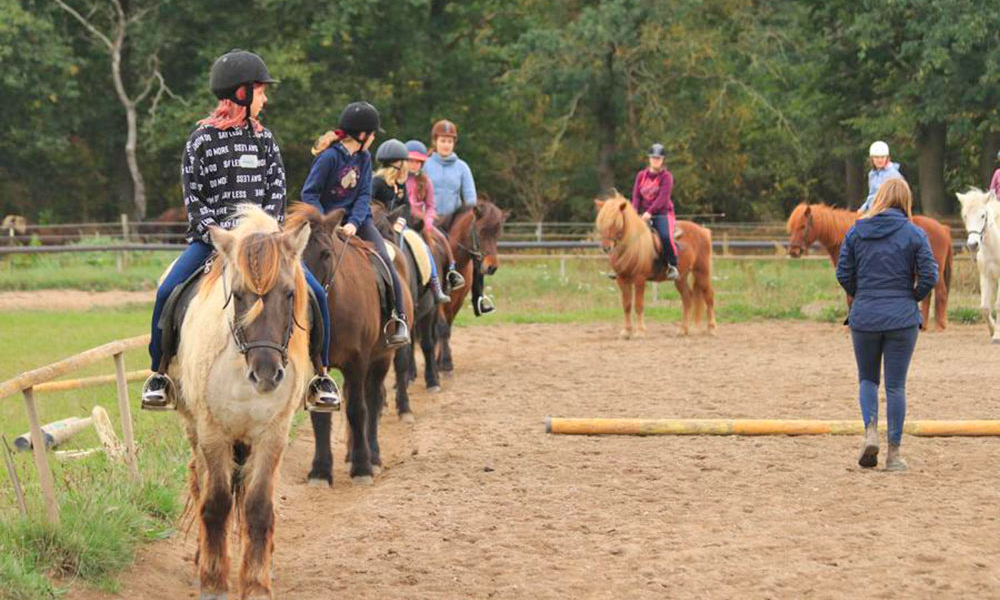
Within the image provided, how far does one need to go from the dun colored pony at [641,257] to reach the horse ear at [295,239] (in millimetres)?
12806

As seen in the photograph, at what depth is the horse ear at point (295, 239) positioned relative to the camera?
20.2 ft

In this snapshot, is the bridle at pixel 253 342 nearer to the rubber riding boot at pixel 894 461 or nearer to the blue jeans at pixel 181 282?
the blue jeans at pixel 181 282

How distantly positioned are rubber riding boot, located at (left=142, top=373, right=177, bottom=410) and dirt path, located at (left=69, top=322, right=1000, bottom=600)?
2.84 feet

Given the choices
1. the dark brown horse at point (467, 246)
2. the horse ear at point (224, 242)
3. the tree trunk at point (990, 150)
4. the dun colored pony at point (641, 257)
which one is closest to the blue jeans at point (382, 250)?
the horse ear at point (224, 242)

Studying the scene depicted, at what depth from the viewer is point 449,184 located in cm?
1541

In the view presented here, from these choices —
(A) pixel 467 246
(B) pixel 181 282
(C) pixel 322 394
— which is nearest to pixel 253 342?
(B) pixel 181 282

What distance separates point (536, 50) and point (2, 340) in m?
23.7

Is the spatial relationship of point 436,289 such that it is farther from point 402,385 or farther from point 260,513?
point 260,513

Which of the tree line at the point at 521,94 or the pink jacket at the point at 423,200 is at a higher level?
the tree line at the point at 521,94

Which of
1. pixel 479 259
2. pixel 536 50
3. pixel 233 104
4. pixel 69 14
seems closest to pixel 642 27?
pixel 536 50

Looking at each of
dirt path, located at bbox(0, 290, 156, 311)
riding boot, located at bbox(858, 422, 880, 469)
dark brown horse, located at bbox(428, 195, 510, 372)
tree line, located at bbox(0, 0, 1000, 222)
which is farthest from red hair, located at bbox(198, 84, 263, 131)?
tree line, located at bbox(0, 0, 1000, 222)

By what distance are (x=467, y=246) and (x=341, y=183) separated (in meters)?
5.40

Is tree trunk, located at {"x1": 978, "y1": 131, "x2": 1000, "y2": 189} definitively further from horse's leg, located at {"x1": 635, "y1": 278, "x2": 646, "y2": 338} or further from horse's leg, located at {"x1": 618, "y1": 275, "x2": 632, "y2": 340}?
horse's leg, located at {"x1": 618, "y1": 275, "x2": 632, "y2": 340}

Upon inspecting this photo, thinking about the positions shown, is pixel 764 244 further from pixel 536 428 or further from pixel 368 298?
pixel 368 298
